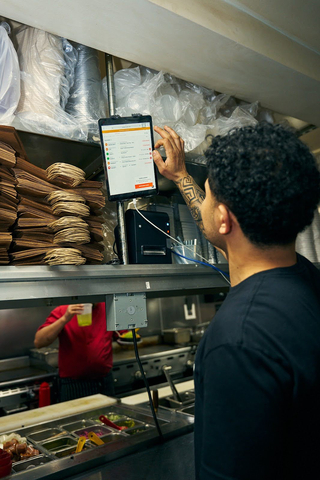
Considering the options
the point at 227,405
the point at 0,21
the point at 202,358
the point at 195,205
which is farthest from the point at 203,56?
the point at 227,405

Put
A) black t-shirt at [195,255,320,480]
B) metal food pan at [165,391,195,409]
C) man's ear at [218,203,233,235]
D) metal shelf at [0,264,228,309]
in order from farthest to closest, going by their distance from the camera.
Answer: metal food pan at [165,391,195,409] < metal shelf at [0,264,228,309] < man's ear at [218,203,233,235] < black t-shirt at [195,255,320,480]

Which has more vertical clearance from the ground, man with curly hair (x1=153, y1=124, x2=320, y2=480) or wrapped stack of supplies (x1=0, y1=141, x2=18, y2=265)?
wrapped stack of supplies (x1=0, y1=141, x2=18, y2=265)

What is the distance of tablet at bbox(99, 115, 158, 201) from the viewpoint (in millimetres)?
1434

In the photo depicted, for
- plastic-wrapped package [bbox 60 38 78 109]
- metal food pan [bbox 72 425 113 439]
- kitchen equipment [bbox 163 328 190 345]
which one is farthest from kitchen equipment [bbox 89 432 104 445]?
kitchen equipment [bbox 163 328 190 345]

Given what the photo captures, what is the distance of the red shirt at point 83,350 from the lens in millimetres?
3012

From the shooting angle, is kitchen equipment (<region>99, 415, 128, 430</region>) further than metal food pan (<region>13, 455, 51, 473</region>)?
Yes

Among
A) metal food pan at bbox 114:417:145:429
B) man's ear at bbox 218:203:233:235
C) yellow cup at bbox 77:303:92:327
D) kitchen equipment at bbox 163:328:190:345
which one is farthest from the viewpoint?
kitchen equipment at bbox 163:328:190:345

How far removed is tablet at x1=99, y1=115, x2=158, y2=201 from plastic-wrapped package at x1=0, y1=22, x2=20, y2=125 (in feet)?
1.05

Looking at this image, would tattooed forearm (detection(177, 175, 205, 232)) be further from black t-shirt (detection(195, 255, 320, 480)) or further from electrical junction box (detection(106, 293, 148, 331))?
black t-shirt (detection(195, 255, 320, 480))

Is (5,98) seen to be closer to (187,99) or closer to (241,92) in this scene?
(187,99)

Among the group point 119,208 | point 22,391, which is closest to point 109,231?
point 119,208

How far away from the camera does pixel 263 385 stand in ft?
2.26

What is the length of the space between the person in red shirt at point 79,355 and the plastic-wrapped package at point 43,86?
6.30 feet

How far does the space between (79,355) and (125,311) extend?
1.83 m
